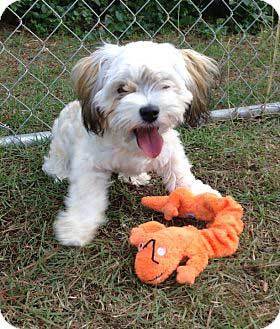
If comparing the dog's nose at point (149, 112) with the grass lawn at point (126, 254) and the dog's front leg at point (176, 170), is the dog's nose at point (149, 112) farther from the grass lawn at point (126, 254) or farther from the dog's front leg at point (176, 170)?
the grass lawn at point (126, 254)

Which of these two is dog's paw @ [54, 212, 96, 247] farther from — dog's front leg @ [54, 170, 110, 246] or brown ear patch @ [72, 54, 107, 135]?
brown ear patch @ [72, 54, 107, 135]

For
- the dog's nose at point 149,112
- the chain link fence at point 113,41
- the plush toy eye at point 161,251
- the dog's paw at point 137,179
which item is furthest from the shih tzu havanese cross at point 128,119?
the chain link fence at point 113,41

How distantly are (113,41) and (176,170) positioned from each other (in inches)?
116

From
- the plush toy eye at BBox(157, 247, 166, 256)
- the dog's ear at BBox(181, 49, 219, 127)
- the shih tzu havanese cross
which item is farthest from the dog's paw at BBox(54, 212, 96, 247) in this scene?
the dog's ear at BBox(181, 49, 219, 127)

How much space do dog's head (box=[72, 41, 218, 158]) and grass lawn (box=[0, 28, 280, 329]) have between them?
1.74 feet

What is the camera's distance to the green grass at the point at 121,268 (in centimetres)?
238

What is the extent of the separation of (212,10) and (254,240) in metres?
3.87

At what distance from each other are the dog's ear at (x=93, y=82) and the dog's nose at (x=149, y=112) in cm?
25

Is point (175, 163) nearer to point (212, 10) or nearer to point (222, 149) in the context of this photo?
point (222, 149)

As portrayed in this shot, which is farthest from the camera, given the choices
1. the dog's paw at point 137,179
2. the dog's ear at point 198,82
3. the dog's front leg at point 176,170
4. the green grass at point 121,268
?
the dog's paw at point 137,179

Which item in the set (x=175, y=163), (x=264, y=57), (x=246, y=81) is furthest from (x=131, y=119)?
(x=264, y=57)

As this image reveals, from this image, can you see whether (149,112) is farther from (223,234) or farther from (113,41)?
(113,41)

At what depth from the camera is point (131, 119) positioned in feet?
8.56

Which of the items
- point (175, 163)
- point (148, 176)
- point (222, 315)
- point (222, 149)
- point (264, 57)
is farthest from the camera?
point (264, 57)
